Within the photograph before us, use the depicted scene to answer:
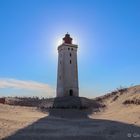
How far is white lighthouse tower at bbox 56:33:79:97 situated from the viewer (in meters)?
39.2

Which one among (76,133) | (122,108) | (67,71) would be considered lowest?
(76,133)

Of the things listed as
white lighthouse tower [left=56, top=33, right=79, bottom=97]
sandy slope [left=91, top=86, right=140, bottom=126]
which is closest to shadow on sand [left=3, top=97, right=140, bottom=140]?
sandy slope [left=91, top=86, right=140, bottom=126]

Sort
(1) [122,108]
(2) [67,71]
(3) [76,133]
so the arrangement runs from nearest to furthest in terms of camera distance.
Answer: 1. (3) [76,133]
2. (1) [122,108]
3. (2) [67,71]

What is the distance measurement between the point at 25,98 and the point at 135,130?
2418 cm

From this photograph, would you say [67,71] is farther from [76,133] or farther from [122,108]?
[76,133]

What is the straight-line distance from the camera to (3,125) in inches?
727

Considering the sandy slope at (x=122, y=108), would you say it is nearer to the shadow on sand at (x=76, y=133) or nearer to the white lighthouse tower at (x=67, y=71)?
the white lighthouse tower at (x=67, y=71)

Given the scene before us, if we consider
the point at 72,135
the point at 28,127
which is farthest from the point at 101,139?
the point at 28,127

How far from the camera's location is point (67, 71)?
39500 mm

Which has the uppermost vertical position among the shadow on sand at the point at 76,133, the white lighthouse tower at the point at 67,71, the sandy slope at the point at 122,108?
the white lighthouse tower at the point at 67,71

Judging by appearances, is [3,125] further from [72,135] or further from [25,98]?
[25,98]

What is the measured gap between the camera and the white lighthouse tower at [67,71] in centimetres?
3922

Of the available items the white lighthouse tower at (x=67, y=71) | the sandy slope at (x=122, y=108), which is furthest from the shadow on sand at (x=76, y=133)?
the white lighthouse tower at (x=67, y=71)

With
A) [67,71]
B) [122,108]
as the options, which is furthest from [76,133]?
[67,71]
